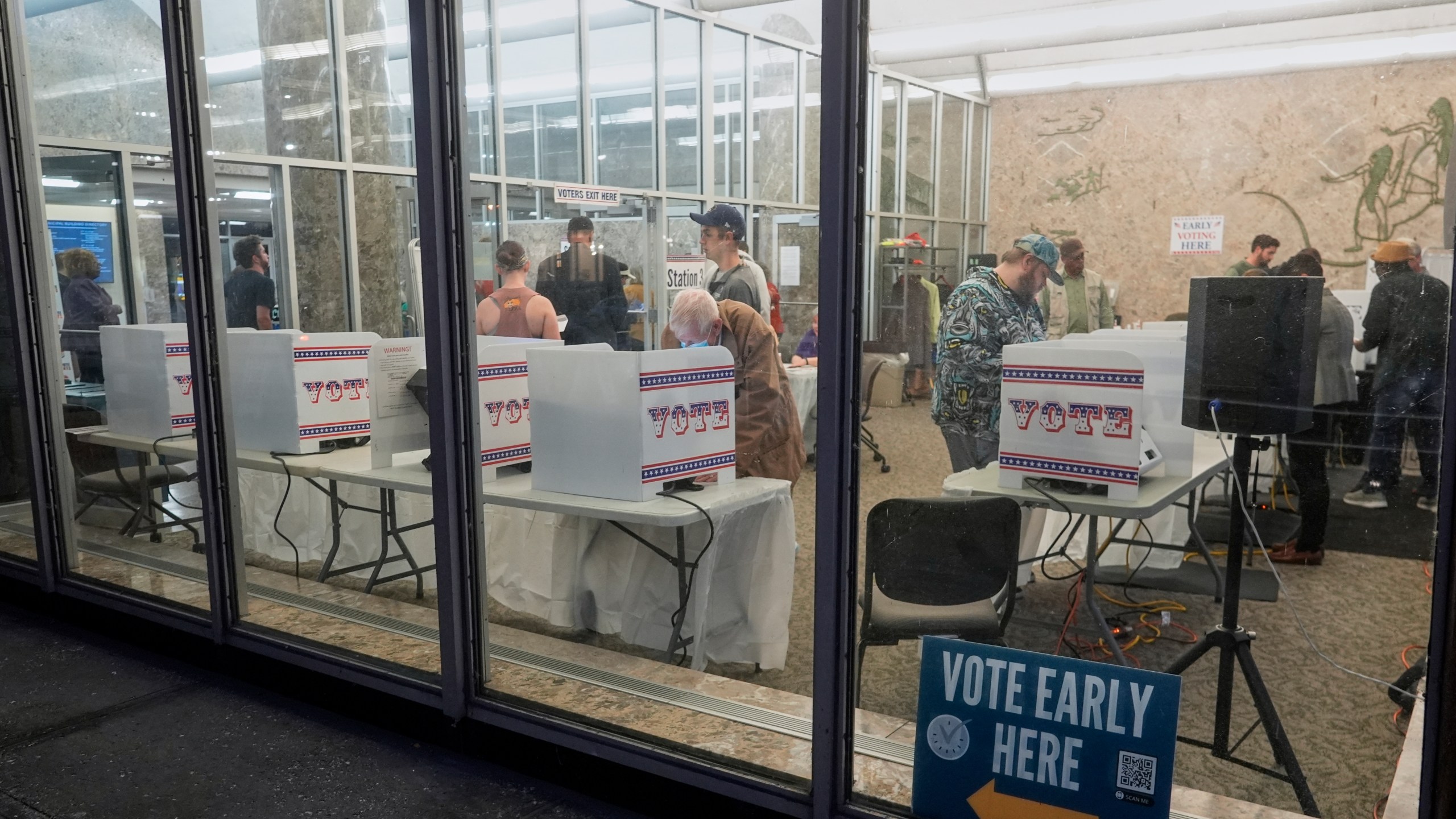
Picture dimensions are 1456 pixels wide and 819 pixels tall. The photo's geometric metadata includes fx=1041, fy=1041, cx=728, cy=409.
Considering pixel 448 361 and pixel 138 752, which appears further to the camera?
pixel 138 752

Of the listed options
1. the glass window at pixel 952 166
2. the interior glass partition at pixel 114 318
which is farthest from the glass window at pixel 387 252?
the glass window at pixel 952 166

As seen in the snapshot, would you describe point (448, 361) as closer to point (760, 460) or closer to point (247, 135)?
point (760, 460)

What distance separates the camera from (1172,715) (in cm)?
192


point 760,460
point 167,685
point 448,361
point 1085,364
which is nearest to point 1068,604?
point 1085,364

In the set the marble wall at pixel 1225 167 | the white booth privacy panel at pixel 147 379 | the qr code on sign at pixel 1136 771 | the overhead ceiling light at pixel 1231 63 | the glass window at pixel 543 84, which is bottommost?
the qr code on sign at pixel 1136 771

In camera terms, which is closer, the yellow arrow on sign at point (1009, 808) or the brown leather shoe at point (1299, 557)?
the yellow arrow on sign at point (1009, 808)

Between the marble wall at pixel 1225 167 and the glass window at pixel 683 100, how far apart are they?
3.26ft

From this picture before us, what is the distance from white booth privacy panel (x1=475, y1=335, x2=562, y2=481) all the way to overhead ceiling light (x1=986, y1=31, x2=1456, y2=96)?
1.61m

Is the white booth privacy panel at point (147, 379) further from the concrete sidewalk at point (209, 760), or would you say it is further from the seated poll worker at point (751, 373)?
the seated poll worker at point (751, 373)

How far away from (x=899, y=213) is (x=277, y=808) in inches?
81.9

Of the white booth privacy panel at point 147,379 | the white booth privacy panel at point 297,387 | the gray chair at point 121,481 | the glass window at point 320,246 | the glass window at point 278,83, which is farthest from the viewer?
the glass window at point 320,246

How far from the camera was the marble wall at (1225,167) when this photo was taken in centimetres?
188

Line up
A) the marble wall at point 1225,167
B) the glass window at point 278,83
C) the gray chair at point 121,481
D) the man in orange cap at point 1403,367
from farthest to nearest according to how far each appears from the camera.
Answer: the glass window at point 278,83 < the gray chair at point 121,481 < the marble wall at point 1225,167 < the man in orange cap at point 1403,367

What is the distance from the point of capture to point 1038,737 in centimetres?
205
